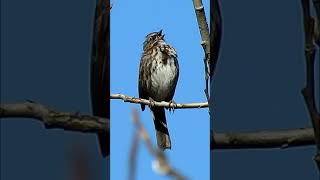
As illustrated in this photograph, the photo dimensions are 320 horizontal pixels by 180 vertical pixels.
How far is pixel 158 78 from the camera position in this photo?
200 cm

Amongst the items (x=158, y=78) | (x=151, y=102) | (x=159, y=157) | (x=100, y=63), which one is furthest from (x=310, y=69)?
(x=158, y=78)

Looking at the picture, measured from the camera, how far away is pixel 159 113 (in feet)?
5.08

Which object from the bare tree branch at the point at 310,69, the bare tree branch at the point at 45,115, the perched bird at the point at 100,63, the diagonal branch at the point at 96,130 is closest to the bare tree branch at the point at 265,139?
the diagonal branch at the point at 96,130

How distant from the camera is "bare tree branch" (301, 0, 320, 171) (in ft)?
2.06

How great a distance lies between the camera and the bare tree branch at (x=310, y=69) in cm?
63

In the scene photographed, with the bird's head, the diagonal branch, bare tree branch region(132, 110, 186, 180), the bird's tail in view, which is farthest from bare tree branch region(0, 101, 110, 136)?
bare tree branch region(132, 110, 186, 180)

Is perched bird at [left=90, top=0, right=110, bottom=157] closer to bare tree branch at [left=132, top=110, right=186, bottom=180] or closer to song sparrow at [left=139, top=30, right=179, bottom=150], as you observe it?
song sparrow at [left=139, top=30, right=179, bottom=150]

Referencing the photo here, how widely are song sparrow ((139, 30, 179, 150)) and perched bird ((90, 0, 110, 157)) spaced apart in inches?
3.9

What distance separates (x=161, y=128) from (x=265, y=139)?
28 cm

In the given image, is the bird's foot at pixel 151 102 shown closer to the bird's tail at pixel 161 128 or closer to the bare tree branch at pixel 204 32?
the bird's tail at pixel 161 128

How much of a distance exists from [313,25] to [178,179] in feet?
0.71

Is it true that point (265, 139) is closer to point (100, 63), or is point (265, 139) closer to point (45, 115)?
point (45, 115)

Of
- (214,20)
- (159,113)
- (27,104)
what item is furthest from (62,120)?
(214,20)

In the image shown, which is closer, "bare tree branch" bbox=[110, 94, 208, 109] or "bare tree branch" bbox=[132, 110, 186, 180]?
"bare tree branch" bbox=[132, 110, 186, 180]
